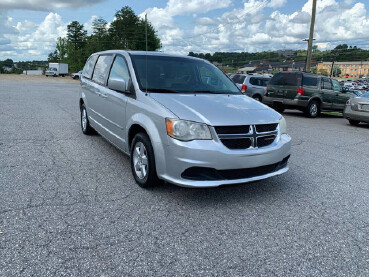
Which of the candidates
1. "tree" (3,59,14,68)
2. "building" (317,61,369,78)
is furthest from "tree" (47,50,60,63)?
"building" (317,61,369,78)

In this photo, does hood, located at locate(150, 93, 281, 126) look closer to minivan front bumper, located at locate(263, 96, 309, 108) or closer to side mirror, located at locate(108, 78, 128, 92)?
side mirror, located at locate(108, 78, 128, 92)

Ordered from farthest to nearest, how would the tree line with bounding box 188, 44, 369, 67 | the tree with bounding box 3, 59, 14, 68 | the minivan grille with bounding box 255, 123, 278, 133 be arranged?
1. the tree with bounding box 3, 59, 14, 68
2. the tree line with bounding box 188, 44, 369, 67
3. the minivan grille with bounding box 255, 123, 278, 133

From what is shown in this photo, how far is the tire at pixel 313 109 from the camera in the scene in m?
13.2

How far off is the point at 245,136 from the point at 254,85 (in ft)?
41.2

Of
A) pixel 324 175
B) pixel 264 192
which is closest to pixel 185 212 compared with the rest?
pixel 264 192

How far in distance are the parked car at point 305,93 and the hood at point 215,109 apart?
9.48 meters

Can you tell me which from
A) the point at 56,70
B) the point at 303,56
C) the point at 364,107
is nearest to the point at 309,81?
the point at 364,107

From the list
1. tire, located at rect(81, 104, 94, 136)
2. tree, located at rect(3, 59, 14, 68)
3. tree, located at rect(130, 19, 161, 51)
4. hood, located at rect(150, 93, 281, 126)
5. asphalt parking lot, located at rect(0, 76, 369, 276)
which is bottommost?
asphalt parking lot, located at rect(0, 76, 369, 276)

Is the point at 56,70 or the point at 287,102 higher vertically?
the point at 56,70

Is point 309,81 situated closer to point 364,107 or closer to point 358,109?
point 358,109

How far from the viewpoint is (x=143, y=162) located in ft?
13.3

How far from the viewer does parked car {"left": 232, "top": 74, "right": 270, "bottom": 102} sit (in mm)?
15336

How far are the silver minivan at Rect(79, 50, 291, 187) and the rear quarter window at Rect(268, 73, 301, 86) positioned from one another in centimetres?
890

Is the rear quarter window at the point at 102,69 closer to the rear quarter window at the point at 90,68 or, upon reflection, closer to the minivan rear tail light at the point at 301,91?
the rear quarter window at the point at 90,68
